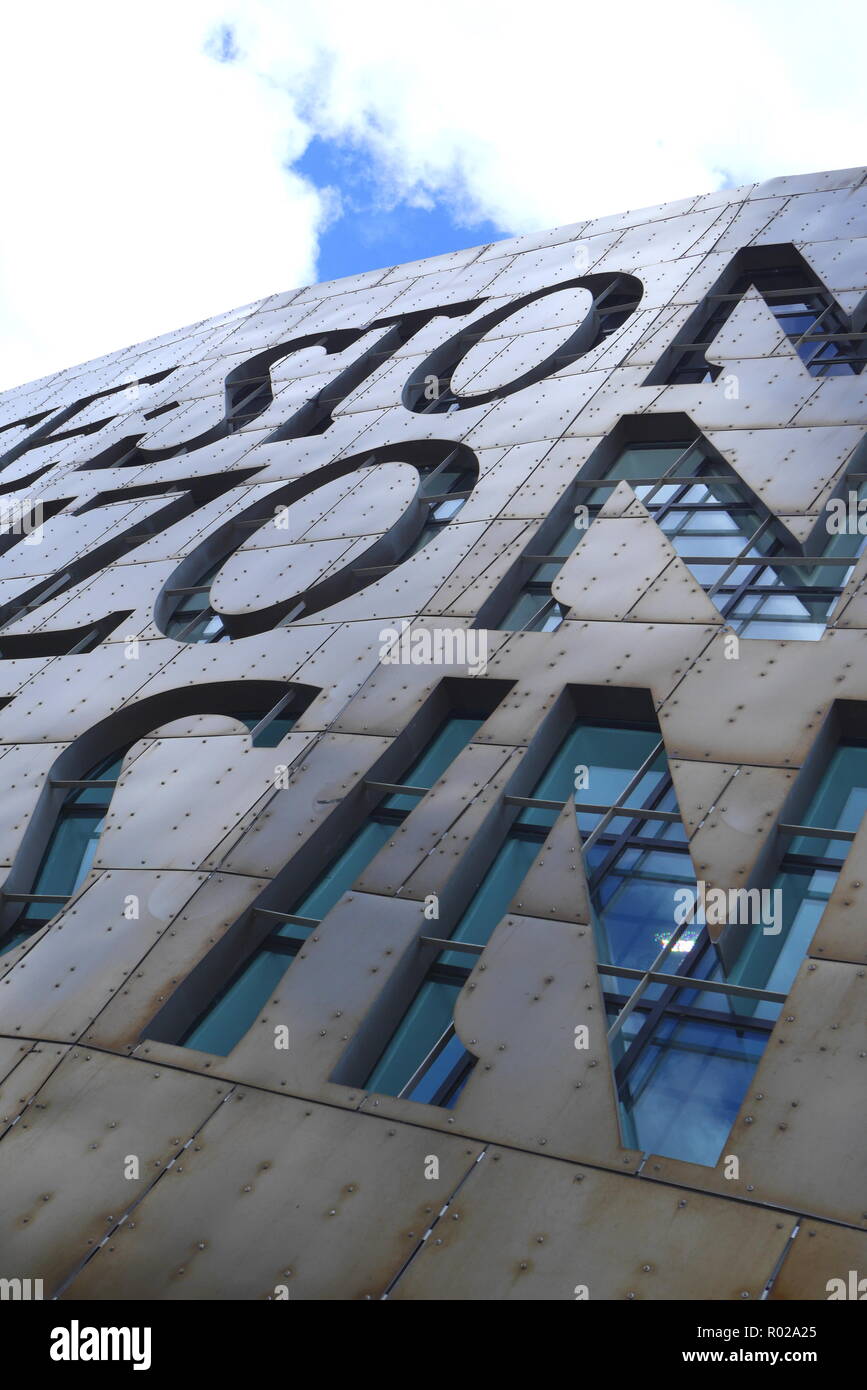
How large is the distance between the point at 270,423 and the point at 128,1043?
13670 millimetres

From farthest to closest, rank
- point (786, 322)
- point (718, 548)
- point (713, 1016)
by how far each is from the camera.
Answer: point (786, 322)
point (718, 548)
point (713, 1016)

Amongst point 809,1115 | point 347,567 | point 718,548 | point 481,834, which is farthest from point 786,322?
point 809,1115

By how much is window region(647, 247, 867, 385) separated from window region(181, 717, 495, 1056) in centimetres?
726

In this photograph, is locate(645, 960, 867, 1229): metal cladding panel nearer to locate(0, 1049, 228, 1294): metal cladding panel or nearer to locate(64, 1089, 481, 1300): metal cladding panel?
locate(64, 1089, 481, 1300): metal cladding panel

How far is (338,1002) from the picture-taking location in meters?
9.19

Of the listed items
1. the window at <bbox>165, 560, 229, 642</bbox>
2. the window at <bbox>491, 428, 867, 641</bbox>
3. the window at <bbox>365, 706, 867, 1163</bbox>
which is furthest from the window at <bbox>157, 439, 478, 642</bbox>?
the window at <bbox>365, 706, 867, 1163</bbox>

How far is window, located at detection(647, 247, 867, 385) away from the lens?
16000mm

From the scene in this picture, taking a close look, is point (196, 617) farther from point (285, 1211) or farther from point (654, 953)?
point (285, 1211)

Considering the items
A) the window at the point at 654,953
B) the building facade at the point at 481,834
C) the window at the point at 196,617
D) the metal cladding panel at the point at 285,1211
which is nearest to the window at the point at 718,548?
the building facade at the point at 481,834

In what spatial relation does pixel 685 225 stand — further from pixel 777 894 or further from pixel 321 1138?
pixel 321 1138

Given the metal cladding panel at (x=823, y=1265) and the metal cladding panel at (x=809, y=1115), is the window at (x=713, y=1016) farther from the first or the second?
the metal cladding panel at (x=823, y=1265)

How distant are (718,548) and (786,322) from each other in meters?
6.19

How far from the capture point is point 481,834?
1026 cm

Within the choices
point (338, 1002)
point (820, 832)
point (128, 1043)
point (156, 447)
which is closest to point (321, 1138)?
point (338, 1002)
